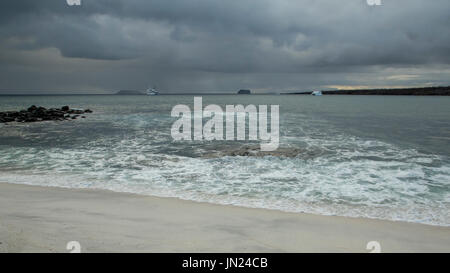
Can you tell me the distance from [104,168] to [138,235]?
6.51 metres

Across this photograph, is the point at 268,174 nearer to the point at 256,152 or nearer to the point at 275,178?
the point at 275,178

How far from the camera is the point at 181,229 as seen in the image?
490 cm

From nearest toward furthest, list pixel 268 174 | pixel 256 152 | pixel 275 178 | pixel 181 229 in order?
pixel 181 229
pixel 275 178
pixel 268 174
pixel 256 152

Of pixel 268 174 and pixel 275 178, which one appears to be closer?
pixel 275 178

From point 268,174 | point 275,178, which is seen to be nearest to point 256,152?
point 268,174

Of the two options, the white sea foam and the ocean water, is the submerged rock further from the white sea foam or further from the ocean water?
the white sea foam

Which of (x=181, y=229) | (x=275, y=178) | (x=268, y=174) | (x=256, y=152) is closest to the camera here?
(x=181, y=229)

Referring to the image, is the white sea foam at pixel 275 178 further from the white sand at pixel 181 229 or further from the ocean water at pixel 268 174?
the white sand at pixel 181 229

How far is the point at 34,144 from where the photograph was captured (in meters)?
15.4

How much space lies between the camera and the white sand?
4211mm

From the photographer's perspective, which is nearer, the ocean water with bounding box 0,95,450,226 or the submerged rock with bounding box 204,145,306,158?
the ocean water with bounding box 0,95,450,226

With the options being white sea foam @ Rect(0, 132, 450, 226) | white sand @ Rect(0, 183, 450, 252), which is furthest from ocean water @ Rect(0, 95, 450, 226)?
white sand @ Rect(0, 183, 450, 252)

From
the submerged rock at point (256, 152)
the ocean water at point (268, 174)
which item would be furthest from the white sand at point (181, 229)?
the submerged rock at point (256, 152)
